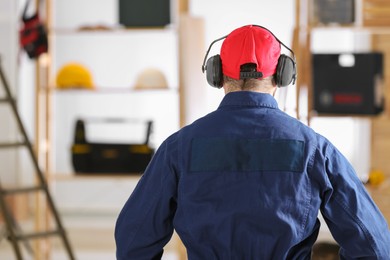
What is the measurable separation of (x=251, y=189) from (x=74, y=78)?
4173 millimetres

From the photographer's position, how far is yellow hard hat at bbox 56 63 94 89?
20.2 feet

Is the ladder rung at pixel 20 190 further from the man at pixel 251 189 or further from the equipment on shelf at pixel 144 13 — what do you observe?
the man at pixel 251 189

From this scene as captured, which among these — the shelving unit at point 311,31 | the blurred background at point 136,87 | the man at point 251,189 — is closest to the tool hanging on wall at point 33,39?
the blurred background at point 136,87

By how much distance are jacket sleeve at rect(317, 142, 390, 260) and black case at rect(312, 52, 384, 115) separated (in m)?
3.42

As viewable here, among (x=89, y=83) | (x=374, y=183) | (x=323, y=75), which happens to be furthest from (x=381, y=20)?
(x=89, y=83)

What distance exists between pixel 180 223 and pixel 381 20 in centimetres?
367

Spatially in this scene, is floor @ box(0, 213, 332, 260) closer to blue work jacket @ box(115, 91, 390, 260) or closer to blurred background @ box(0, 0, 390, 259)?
blurred background @ box(0, 0, 390, 259)

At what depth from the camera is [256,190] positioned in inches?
84.6

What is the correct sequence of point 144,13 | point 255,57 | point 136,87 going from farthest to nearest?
point 136,87
point 144,13
point 255,57

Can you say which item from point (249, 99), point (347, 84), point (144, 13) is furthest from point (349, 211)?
point (144, 13)

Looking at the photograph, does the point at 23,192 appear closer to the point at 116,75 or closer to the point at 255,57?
the point at 116,75

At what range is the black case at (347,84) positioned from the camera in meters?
5.56

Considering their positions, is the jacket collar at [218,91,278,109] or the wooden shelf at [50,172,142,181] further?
the wooden shelf at [50,172,142,181]

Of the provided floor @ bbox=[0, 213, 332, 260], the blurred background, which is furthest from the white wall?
floor @ bbox=[0, 213, 332, 260]
